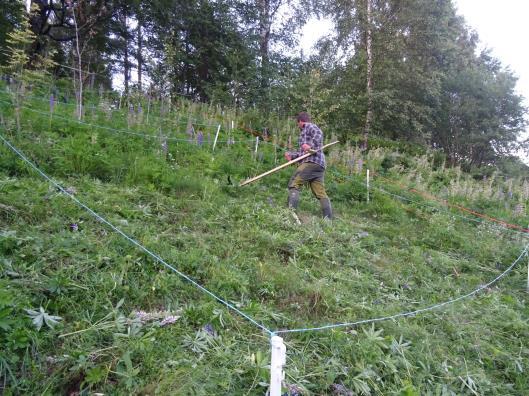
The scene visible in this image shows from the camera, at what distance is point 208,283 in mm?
3199

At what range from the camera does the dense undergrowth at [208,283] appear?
88.0 inches

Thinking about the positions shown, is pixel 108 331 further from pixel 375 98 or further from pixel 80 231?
pixel 375 98

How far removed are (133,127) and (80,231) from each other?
389 centimetres

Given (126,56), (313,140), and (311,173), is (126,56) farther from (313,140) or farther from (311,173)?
(311,173)

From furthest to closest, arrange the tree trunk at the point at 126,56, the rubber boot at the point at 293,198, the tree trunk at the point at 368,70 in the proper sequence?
the tree trunk at the point at 126,56
the tree trunk at the point at 368,70
the rubber boot at the point at 293,198

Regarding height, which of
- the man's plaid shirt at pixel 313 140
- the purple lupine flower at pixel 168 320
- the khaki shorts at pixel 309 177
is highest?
the man's plaid shirt at pixel 313 140

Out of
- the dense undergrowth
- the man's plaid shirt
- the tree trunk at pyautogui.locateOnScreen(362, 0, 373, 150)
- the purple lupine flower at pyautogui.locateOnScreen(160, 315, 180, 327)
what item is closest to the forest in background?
the tree trunk at pyautogui.locateOnScreen(362, 0, 373, 150)

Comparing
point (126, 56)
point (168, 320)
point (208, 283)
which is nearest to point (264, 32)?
point (126, 56)

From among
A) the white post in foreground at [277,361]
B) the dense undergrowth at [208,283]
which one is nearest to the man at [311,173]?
the dense undergrowth at [208,283]

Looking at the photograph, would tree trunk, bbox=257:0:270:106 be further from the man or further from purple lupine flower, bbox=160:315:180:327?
purple lupine flower, bbox=160:315:180:327

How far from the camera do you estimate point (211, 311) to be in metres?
2.78

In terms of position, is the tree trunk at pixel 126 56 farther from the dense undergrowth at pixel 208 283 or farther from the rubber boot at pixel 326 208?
the rubber boot at pixel 326 208

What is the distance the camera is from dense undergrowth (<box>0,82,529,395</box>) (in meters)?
2.23

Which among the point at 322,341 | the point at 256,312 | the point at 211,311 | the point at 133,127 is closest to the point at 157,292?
the point at 211,311
